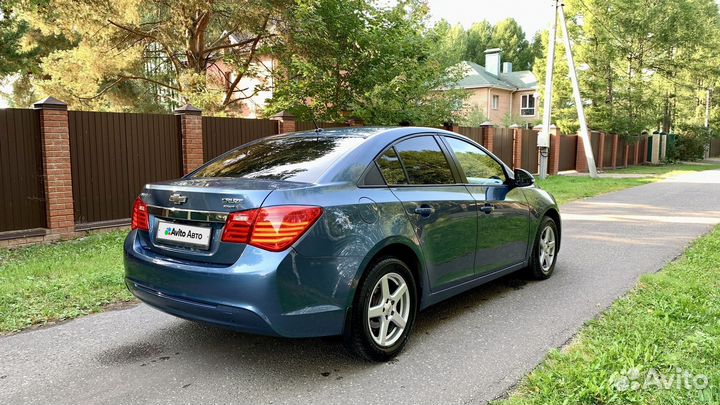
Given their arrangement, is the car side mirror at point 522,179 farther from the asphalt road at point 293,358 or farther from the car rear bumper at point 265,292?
the car rear bumper at point 265,292

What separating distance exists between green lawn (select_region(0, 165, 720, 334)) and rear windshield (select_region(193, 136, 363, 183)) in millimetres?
1858

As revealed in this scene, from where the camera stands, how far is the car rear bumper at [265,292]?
3.02m

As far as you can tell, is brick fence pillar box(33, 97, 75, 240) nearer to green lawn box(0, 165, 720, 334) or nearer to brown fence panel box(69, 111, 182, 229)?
brown fence panel box(69, 111, 182, 229)

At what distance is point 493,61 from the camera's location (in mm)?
47719

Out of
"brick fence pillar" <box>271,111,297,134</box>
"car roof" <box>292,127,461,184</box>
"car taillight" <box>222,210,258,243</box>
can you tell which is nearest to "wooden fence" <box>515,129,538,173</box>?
"brick fence pillar" <box>271,111,297,134</box>

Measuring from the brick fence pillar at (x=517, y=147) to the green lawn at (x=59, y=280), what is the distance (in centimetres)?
1627

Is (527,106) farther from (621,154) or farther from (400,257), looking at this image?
(400,257)

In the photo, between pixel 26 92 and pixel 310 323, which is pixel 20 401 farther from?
pixel 26 92

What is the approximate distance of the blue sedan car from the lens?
3.08 metres

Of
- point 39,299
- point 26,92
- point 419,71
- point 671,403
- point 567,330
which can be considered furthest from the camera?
point 26,92

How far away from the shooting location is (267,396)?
122 inches

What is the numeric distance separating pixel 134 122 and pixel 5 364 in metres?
6.54

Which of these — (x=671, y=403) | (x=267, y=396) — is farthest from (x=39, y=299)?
(x=671, y=403)

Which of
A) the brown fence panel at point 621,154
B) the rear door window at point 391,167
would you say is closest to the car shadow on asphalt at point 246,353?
the rear door window at point 391,167
